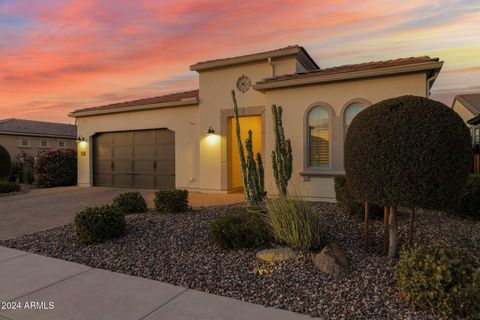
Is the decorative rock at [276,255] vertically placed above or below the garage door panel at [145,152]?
below

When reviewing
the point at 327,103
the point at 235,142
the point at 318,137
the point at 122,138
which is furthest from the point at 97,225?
the point at 122,138

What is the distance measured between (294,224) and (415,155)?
1.73m

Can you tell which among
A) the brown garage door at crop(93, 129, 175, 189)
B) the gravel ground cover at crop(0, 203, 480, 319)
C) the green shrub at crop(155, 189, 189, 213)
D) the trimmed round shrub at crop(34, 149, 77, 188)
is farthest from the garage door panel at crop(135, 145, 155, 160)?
the gravel ground cover at crop(0, 203, 480, 319)

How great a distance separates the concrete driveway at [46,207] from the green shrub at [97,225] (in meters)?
2.02

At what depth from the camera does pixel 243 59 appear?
1050 cm

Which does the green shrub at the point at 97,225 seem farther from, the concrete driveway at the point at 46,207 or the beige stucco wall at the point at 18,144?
the beige stucco wall at the point at 18,144

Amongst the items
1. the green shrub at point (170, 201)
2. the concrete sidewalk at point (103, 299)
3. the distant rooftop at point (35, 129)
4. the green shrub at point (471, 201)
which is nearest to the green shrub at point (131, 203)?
the green shrub at point (170, 201)

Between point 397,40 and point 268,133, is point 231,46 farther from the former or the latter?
point 397,40

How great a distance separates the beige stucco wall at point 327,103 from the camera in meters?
7.91

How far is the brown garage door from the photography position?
42.0 feet

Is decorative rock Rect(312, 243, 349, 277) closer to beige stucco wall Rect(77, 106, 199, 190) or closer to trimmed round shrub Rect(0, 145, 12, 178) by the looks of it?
beige stucco wall Rect(77, 106, 199, 190)

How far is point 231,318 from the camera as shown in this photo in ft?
9.00

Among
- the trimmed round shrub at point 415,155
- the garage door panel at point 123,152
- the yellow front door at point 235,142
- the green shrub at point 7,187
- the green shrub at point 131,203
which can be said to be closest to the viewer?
the trimmed round shrub at point 415,155

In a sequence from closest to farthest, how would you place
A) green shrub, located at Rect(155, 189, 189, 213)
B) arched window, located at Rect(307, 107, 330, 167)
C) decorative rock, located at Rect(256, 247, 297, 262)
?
decorative rock, located at Rect(256, 247, 297, 262), green shrub, located at Rect(155, 189, 189, 213), arched window, located at Rect(307, 107, 330, 167)
